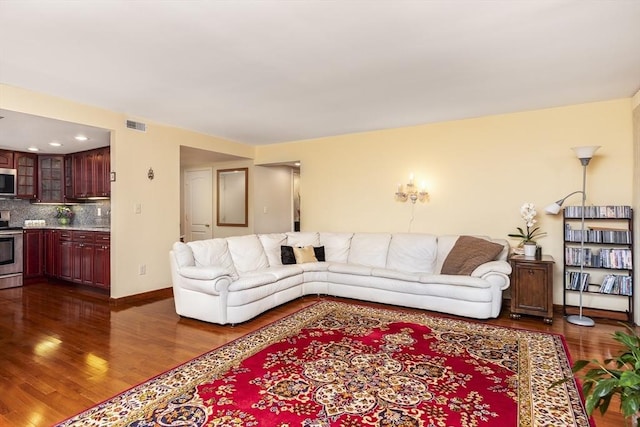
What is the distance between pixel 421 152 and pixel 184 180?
17.9 feet

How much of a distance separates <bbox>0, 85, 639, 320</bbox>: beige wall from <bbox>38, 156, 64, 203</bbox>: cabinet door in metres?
2.65

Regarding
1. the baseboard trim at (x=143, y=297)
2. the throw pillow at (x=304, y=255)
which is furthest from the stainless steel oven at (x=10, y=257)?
the throw pillow at (x=304, y=255)

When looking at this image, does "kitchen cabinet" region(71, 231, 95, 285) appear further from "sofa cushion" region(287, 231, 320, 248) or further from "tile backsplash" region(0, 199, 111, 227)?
"sofa cushion" region(287, 231, 320, 248)

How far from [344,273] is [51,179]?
5.64m

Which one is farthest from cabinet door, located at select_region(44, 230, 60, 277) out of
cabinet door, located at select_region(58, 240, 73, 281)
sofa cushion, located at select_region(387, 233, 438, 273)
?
sofa cushion, located at select_region(387, 233, 438, 273)

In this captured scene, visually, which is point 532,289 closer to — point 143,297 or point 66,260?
point 143,297

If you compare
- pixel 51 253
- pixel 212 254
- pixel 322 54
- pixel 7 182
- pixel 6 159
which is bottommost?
pixel 51 253

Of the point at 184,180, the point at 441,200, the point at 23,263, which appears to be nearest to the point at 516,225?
the point at 441,200

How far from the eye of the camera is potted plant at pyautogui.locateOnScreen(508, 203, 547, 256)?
13.4ft

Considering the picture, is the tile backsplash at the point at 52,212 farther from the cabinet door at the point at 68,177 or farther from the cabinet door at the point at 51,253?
the cabinet door at the point at 51,253

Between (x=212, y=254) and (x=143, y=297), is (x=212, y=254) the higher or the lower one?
the higher one

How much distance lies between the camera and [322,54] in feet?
9.19

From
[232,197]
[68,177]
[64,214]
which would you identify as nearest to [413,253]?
[232,197]

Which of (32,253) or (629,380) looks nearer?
(629,380)
